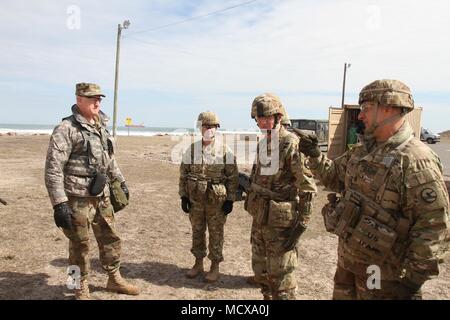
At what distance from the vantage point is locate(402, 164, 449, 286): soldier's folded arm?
2229 millimetres

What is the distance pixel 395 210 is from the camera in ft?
8.18

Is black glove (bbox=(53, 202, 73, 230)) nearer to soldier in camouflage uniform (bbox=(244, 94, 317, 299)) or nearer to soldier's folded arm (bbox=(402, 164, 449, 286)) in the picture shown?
soldier in camouflage uniform (bbox=(244, 94, 317, 299))

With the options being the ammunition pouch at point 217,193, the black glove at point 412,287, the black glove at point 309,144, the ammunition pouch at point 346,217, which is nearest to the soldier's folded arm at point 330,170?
the black glove at point 309,144

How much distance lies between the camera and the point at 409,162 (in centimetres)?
239

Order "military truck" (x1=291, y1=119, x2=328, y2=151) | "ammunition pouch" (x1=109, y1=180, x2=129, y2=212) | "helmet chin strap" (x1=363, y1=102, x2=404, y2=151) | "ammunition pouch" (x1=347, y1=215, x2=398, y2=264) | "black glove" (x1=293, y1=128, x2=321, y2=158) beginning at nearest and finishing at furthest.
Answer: "ammunition pouch" (x1=347, y1=215, x2=398, y2=264)
"helmet chin strap" (x1=363, y1=102, x2=404, y2=151)
"black glove" (x1=293, y1=128, x2=321, y2=158)
"ammunition pouch" (x1=109, y1=180, x2=129, y2=212)
"military truck" (x1=291, y1=119, x2=328, y2=151)

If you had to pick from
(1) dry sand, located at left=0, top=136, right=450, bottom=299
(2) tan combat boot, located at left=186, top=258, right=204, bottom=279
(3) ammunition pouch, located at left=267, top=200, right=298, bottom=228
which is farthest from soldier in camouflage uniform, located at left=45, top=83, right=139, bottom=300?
(3) ammunition pouch, located at left=267, top=200, right=298, bottom=228

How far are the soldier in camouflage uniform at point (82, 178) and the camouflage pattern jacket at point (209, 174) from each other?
1.10 meters

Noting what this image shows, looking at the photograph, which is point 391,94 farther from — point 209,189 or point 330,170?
point 209,189

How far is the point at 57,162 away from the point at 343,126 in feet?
39.5

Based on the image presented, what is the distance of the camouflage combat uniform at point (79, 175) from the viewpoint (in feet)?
12.3

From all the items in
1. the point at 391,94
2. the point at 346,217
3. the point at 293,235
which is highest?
Answer: the point at 391,94

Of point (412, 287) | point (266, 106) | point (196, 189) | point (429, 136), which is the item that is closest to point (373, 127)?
point (412, 287)

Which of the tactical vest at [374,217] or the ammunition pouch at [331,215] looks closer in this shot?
the tactical vest at [374,217]

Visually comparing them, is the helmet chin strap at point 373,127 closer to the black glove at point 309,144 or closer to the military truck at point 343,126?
the black glove at point 309,144
